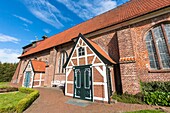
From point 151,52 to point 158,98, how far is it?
3836 millimetres

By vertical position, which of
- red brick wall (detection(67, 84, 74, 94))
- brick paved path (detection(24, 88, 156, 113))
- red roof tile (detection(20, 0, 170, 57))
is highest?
red roof tile (detection(20, 0, 170, 57))

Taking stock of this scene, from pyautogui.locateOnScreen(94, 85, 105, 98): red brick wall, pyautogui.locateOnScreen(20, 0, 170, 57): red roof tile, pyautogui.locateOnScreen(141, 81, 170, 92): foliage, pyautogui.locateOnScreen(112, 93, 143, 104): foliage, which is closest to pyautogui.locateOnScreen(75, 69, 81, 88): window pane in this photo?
pyautogui.locateOnScreen(94, 85, 105, 98): red brick wall

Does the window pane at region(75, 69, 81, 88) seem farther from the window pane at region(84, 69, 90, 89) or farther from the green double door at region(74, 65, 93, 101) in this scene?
the window pane at region(84, 69, 90, 89)

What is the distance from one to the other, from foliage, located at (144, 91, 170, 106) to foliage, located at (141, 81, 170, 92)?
526mm

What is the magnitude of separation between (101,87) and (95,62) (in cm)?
199

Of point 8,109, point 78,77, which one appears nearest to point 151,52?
point 78,77

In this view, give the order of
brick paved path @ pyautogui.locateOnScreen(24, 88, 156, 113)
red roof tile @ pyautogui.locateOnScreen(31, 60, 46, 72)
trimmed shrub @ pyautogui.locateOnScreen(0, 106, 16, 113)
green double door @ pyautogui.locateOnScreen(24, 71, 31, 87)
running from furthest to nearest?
1. red roof tile @ pyautogui.locateOnScreen(31, 60, 46, 72)
2. green double door @ pyautogui.locateOnScreen(24, 71, 31, 87)
3. brick paved path @ pyautogui.locateOnScreen(24, 88, 156, 113)
4. trimmed shrub @ pyautogui.locateOnScreen(0, 106, 16, 113)

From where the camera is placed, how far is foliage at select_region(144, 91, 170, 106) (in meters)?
5.99

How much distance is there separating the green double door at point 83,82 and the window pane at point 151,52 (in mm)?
5255

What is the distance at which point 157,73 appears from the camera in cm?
748

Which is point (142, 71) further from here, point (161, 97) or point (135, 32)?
point (135, 32)

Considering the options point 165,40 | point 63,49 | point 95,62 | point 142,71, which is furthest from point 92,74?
point 63,49

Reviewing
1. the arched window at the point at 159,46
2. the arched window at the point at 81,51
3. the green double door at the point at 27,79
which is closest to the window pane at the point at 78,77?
the arched window at the point at 81,51

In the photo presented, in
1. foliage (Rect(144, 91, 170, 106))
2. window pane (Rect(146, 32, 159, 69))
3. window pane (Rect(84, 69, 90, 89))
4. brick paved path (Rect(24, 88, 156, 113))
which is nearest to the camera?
brick paved path (Rect(24, 88, 156, 113))
